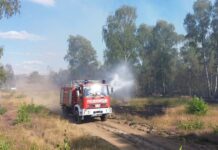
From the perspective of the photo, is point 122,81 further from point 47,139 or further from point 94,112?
point 47,139

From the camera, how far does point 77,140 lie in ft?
50.8

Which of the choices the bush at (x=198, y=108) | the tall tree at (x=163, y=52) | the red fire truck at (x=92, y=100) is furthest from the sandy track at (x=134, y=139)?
the tall tree at (x=163, y=52)

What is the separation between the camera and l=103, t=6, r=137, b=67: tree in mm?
61809

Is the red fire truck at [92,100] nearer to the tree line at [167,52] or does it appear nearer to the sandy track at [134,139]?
the sandy track at [134,139]

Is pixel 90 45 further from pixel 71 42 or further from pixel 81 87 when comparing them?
pixel 81 87

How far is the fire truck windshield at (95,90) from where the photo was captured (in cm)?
2359

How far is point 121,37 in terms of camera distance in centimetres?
6253

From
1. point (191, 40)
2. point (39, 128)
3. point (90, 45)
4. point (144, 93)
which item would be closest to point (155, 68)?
point (144, 93)

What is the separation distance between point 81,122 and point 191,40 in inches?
1454

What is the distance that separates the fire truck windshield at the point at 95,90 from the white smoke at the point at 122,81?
3559 cm

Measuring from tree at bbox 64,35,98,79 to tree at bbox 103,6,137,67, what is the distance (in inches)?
1180

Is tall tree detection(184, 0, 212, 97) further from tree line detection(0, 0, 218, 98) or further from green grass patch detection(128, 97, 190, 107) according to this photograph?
green grass patch detection(128, 97, 190, 107)

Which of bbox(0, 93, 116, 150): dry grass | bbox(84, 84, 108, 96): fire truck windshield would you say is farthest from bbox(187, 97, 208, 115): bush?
bbox(0, 93, 116, 150): dry grass

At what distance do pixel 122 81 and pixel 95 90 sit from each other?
148 feet
